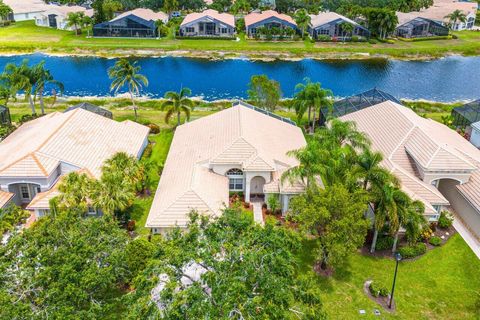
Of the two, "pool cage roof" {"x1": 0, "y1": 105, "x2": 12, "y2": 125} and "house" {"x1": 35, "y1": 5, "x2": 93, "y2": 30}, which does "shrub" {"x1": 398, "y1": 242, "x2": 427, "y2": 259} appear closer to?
"pool cage roof" {"x1": 0, "y1": 105, "x2": 12, "y2": 125}

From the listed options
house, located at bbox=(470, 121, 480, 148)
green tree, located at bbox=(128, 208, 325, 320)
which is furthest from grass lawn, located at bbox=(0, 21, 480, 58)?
green tree, located at bbox=(128, 208, 325, 320)

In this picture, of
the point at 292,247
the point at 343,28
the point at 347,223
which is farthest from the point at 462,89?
the point at 292,247

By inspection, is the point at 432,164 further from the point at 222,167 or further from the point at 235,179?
the point at 222,167

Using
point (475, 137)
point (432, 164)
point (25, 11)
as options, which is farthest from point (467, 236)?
point (25, 11)

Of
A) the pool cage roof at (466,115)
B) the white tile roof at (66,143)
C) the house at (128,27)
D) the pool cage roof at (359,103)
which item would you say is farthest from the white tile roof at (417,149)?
the house at (128,27)

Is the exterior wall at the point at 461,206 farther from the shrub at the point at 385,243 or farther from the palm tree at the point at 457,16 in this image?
the palm tree at the point at 457,16

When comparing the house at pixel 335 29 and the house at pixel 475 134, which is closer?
the house at pixel 475 134
